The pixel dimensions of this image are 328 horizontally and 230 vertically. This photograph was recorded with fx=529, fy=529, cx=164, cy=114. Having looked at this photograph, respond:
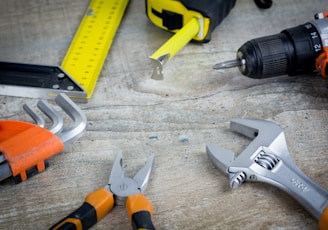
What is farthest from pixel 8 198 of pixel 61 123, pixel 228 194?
pixel 228 194

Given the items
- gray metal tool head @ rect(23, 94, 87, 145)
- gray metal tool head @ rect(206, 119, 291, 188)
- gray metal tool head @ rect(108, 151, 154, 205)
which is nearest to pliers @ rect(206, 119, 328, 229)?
gray metal tool head @ rect(206, 119, 291, 188)

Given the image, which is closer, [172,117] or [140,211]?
[140,211]

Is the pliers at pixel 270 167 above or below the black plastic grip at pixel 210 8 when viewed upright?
below

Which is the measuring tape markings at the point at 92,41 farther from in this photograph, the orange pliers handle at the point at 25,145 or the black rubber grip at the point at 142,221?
the black rubber grip at the point at 142,221

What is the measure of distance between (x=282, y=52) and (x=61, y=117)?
0.41m

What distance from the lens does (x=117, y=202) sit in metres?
0.77

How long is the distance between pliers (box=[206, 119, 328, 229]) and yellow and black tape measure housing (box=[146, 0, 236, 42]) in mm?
247

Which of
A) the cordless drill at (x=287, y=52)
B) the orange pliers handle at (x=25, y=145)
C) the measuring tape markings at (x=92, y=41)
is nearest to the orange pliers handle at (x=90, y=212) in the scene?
the orange pliers handle at (x=25, y=145)

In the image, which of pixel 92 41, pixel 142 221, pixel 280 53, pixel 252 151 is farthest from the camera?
pixel 92 41

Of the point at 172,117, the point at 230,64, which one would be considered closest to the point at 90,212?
the point at 172,117

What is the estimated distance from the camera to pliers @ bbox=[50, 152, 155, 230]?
72 centimetres

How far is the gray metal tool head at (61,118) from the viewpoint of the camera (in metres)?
0.85

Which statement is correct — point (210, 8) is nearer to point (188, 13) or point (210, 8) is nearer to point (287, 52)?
point (188, 13)

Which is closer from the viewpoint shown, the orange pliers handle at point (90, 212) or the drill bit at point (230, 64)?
Answer: the orange pliers handle at point (90, 212)
